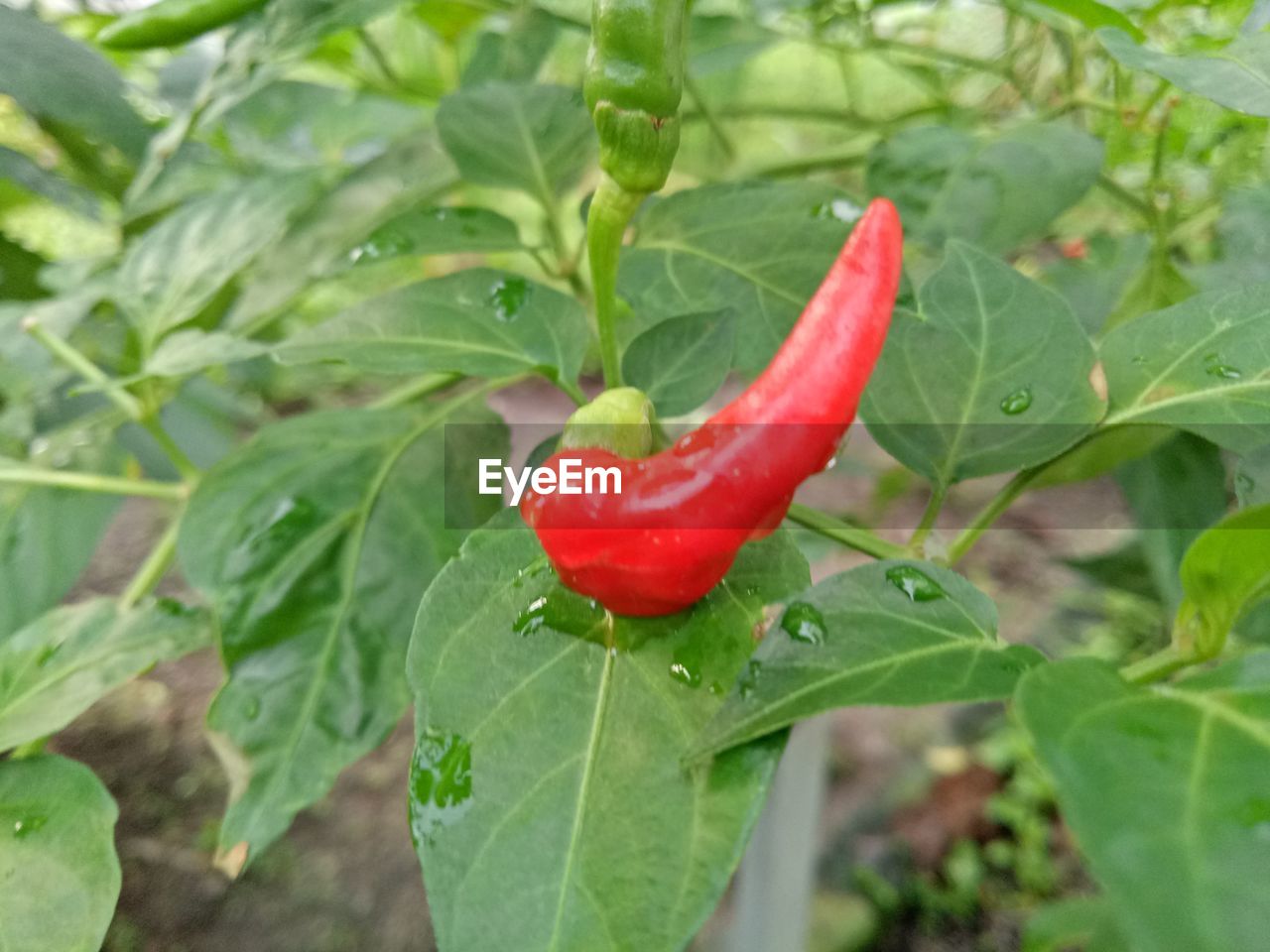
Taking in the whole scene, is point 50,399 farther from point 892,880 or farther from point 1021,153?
point 892,880

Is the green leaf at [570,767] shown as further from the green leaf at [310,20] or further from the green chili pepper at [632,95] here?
the green leaf at [310,20]

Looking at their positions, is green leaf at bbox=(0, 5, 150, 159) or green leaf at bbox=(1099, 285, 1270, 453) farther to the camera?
green leaf at bbox=(0, 5, 150, 159)

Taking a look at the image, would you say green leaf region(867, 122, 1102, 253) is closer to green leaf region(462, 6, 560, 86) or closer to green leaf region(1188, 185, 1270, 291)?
green leaf region(1188, 185, 1270, 291)

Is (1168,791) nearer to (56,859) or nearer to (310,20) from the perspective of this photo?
(56,859)

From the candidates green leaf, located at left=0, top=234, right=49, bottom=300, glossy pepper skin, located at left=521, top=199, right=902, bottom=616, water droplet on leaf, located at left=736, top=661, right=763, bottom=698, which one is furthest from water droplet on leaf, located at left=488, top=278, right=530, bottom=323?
green leaf, located at left=0, top=234, right=49, bottom=300
